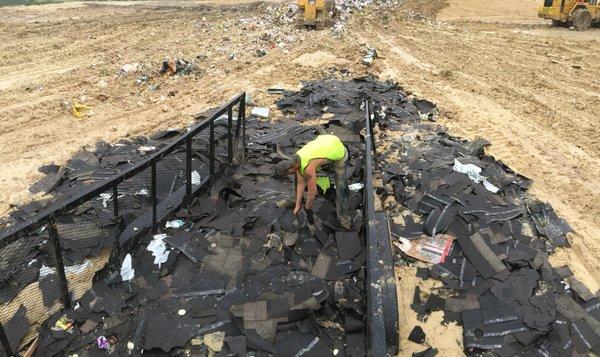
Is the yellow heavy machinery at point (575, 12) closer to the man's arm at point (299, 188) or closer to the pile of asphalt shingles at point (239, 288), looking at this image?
the pile of asphalt shingles at point (239, 288)

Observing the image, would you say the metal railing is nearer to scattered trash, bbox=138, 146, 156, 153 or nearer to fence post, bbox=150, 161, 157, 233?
fence post, bbox=150, 161, 157, 233

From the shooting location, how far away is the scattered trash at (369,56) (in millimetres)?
15477

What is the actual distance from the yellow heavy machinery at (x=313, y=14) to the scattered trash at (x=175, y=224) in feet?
48.9

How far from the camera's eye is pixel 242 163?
8906 mm

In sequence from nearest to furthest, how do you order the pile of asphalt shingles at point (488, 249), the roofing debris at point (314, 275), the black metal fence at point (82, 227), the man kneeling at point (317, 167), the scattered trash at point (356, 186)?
the black metal fence at point (82, 227) → the roofing debris at point (314, 275) → the pile of asphalt shingles at point (488, 249) → the man kneeling at point (317, 167) → the scattered trash at point (356, 186)

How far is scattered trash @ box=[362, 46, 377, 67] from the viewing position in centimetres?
1548

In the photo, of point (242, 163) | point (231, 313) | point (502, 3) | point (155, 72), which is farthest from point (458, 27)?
point (231, 313)

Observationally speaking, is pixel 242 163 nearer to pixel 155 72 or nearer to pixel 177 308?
pixel 177 308

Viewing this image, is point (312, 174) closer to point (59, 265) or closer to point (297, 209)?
point (297, 209)

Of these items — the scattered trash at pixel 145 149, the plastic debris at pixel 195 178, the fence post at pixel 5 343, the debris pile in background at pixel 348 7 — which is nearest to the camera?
the fence post at pixel 5 343

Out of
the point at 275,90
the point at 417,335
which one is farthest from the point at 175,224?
the point at 275,90

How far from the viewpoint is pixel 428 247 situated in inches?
263

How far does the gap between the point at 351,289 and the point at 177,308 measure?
213 centimetres

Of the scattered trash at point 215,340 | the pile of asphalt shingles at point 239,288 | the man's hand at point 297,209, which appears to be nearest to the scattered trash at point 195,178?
the pile of asphalt shingles at point 239,288
